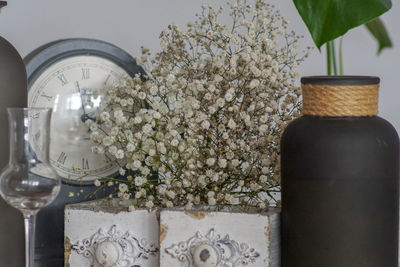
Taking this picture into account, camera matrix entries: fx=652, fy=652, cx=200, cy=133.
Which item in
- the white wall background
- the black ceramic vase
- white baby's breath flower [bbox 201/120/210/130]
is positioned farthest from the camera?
the white wall background

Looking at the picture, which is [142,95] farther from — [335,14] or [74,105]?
[335,14]

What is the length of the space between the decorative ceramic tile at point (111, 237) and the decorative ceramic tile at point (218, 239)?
46 mm

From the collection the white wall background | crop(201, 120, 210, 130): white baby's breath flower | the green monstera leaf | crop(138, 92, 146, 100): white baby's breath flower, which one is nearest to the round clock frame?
crop(138, 92, 146, 100): white baby's breath flower

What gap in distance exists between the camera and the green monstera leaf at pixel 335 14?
92 cm

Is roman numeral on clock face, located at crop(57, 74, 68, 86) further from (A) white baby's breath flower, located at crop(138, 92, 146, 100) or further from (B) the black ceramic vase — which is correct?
(B) the black ceramic vase

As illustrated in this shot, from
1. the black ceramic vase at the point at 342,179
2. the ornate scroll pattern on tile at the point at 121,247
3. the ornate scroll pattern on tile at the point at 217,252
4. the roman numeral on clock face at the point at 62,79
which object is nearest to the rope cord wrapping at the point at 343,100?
the black ceramic vase at the point at 342,179

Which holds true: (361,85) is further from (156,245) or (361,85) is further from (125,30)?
(125,30)

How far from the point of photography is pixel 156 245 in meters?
1.04

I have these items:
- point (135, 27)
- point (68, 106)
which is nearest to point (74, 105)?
point (68, 106)

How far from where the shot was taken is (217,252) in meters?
0.96

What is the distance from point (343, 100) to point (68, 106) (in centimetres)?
49

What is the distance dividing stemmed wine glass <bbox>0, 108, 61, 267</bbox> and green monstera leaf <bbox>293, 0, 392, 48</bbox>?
1.30 feet

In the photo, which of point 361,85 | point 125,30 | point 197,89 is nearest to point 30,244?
point 197,89

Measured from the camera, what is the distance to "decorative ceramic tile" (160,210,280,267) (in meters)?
0.95
